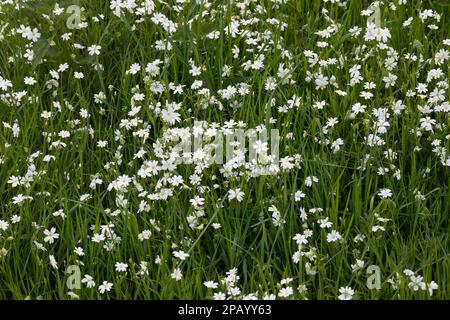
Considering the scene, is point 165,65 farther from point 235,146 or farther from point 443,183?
point 443,183

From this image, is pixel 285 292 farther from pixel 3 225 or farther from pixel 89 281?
pixel 3 225

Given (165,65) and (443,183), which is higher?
(165,65)

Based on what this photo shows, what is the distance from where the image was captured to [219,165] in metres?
4.75

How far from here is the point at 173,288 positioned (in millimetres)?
4035

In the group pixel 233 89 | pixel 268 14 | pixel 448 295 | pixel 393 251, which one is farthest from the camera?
pixel 268 14

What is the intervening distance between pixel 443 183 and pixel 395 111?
0.55 m

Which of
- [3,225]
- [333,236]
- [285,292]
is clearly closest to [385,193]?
[333,236]

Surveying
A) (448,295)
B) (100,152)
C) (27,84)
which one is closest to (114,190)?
(100,152)

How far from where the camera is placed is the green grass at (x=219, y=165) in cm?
419

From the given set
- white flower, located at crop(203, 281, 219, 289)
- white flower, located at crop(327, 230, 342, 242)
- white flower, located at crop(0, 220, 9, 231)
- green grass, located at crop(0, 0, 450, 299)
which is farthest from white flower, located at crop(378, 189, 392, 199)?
white flower, located at crop(0, 220, 9, 231)

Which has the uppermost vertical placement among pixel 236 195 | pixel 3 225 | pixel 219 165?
pixel 219 165

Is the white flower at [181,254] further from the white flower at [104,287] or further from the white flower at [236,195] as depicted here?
the white flower at [236,195]

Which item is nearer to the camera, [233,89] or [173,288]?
[173,288]

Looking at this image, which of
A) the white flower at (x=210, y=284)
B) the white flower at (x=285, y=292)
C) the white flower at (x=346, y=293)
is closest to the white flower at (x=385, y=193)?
the white flower at (x=346, y=293)
